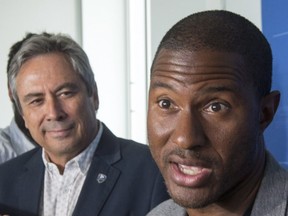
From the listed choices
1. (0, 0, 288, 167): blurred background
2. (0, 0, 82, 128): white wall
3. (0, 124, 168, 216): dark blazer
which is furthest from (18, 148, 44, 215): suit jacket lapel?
(0, 0, 82, 128): white wall

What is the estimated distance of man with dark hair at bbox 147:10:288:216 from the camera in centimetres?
86

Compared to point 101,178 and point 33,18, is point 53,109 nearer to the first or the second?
point 101,178

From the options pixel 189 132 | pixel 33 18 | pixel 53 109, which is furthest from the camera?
pixel 33 18

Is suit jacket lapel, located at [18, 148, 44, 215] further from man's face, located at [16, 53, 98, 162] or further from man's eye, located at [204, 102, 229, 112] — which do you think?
man's eye, located at [204, 102, 229, 112]

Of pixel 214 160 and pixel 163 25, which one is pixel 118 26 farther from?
pixel 214 160

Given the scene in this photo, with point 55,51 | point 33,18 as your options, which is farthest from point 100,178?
point 33,18

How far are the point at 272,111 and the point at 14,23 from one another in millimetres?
2777

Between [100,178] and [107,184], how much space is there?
0.03 metres

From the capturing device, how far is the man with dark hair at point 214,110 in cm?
86

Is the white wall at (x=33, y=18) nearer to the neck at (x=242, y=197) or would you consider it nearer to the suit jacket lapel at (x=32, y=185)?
the suit jacket lapel at (x=32, y=185)

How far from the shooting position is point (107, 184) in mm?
1787

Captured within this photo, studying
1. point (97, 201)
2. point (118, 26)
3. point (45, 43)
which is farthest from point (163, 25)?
point (97, 201)

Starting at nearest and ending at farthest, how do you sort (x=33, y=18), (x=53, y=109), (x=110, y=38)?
1. (x=53, y=109)
2. (x=110, y=38)
3. (x=33, y=18)

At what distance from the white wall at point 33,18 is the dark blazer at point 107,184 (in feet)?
5.29
